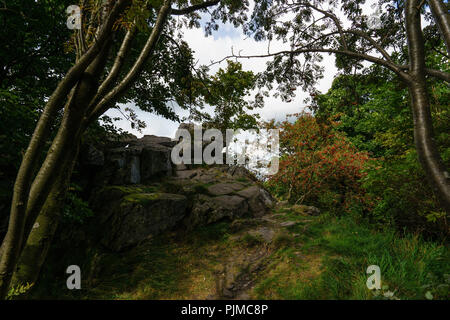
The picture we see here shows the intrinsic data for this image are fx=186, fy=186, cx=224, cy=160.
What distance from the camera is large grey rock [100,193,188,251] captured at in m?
5.44

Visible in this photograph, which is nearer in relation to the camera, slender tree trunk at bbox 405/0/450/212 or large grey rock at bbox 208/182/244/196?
slender tree trunk at bbox 405/0/450/212

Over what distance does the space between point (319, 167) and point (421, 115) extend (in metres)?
7.22

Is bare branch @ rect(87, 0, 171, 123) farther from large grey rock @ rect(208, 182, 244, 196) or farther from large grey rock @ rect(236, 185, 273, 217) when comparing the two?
large grey rock @ rect(236, 185, 273, 217)

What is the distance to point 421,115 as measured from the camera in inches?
103

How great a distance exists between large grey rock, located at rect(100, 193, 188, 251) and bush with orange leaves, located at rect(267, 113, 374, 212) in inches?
259

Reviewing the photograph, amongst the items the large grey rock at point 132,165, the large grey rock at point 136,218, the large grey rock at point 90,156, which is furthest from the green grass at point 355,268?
the large grey rock at point 90,156

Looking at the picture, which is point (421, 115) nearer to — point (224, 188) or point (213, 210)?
point (213, 210)

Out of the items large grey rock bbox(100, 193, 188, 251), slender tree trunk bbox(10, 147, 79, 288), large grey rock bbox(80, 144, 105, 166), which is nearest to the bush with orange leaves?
large grey rock bbox(100, 193, 188, 251)

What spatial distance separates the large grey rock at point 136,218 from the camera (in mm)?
5441

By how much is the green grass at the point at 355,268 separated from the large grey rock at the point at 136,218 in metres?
3.64

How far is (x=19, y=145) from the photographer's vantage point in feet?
14.0

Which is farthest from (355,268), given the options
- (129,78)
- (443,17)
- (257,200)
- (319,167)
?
(319,167)

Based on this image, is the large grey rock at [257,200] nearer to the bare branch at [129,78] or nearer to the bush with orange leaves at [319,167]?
the bush with orange leaves at [319,167]

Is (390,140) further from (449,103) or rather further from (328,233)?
(328,233)
